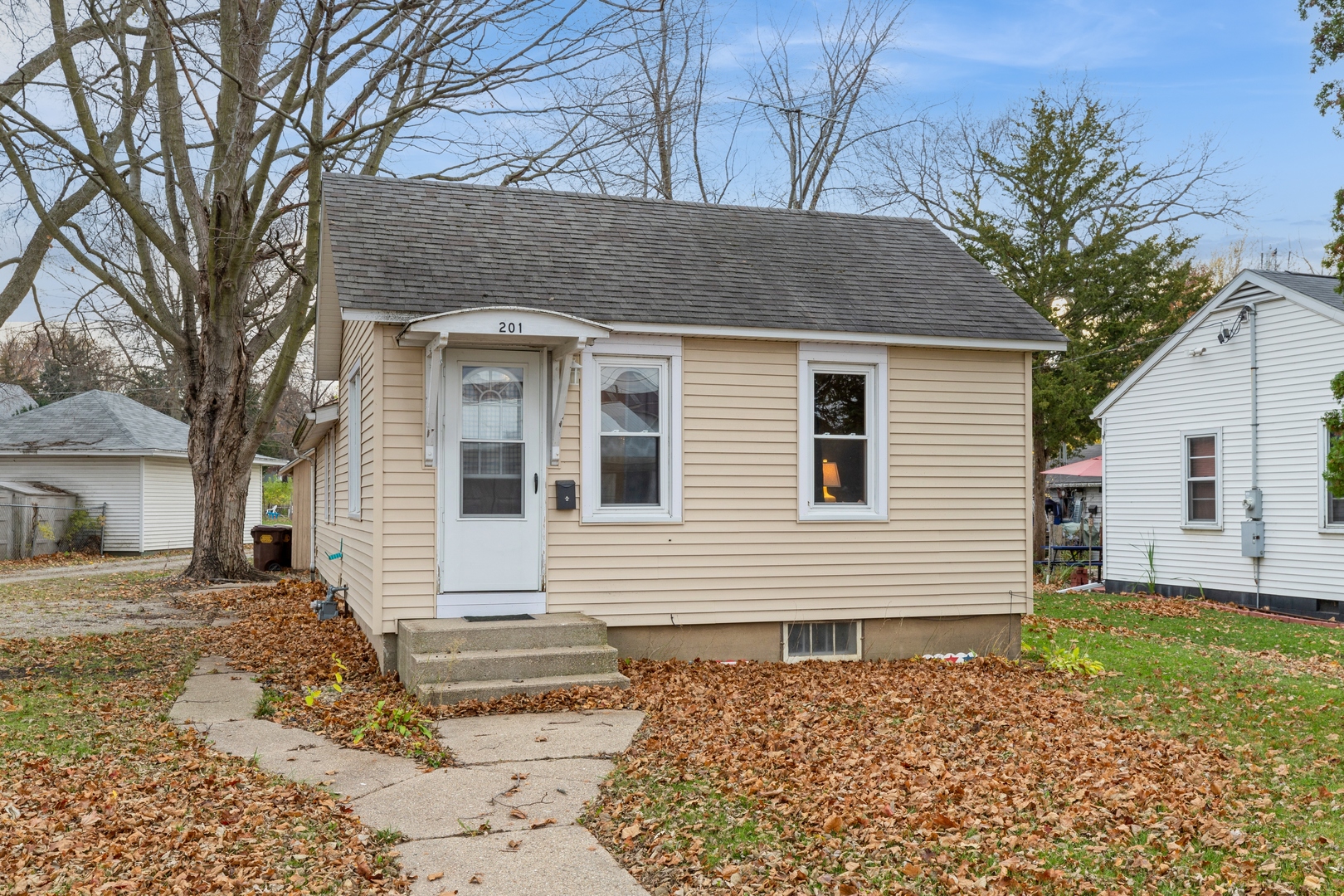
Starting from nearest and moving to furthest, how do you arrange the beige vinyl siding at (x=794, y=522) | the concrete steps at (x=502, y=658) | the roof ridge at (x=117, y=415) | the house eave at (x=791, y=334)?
the concrete steps at (x=502, y=658) → the house eave at (x=791, y=334) → the beige vinyl siding at (x=794, y=522) → the roof ridge at (x=117, y=415)

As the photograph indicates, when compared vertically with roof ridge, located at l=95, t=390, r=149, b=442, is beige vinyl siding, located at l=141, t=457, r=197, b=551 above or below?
below

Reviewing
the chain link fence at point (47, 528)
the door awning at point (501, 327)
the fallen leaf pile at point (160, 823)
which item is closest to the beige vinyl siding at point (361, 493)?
the door awning at point (501, 327)

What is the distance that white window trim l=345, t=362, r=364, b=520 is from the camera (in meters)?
9.80

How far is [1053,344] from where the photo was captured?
32.6 feet

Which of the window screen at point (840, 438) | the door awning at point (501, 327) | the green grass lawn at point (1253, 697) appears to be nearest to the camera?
the green grass lawn at point (1253, 697)

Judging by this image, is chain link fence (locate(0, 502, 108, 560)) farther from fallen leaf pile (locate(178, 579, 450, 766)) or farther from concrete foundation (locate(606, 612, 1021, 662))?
concrete foundation (locate(606, 612, 1021, 662))

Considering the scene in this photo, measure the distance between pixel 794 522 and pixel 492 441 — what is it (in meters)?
2.83

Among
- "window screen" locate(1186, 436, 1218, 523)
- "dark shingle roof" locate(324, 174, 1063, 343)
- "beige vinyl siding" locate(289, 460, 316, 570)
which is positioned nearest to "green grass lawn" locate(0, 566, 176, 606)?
"beige vinyl siding" locate(289, 460, 316, 570)

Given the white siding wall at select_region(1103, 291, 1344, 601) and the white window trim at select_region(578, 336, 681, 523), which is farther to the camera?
the white siding wall at select_region(1103, 291, 1344, 601)

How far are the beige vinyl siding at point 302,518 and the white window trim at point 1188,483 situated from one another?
15583 mm

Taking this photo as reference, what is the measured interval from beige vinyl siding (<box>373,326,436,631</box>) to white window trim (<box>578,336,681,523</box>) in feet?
4.40

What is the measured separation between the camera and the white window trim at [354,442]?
9.80 meters

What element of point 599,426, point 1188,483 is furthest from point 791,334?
→ point 1188,483

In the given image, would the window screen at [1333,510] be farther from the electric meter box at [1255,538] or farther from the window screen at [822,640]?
the window screen at [822,640]
